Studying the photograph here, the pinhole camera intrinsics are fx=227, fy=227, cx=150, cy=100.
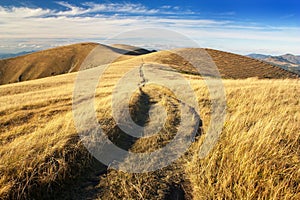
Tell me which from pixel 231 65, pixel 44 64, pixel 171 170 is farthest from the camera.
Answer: pixel 44 64

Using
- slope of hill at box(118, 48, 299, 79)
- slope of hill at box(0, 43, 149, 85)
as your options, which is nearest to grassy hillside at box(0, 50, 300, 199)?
slope of hill at box(118, 48, 299, 79)

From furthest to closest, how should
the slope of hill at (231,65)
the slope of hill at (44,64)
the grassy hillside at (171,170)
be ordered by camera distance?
the slope of hill at (44,64) → the slope of hill at (231,65) → the grassy hillside at (171,170)

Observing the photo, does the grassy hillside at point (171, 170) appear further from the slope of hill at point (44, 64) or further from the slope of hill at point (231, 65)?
the slope of hill at point (44, 64)

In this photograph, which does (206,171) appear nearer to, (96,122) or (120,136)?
(120,136)

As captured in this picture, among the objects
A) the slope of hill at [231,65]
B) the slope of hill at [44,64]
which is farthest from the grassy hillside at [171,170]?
the slope of hill at [44,64]

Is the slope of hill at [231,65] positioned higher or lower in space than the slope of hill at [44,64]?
higher

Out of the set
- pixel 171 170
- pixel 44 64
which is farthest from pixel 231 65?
pixel 44 64

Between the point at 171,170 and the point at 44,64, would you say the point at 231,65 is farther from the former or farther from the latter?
the point at 44,64

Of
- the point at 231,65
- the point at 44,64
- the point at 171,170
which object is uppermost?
the point at 171,170

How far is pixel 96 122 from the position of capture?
842cm

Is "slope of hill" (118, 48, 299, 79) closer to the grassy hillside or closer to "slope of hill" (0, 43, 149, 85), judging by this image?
the grassy hillside

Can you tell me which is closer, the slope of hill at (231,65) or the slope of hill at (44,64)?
the slope of hill at (231,65)

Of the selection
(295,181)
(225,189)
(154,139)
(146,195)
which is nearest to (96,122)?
(154,139)

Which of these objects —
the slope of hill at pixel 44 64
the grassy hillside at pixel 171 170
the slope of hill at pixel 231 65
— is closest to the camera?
the grassy hillside at pixel 171 170
